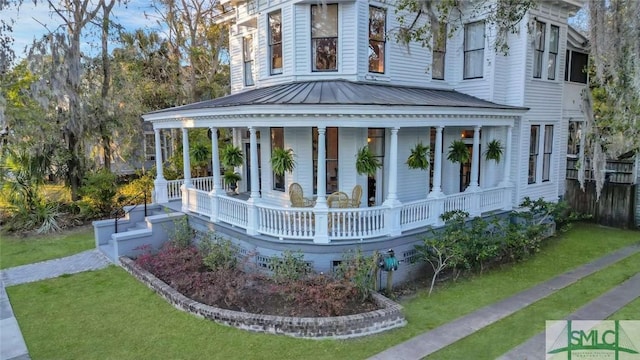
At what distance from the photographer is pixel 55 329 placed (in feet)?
22.2

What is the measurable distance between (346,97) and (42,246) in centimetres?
996

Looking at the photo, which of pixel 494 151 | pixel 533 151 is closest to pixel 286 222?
pixel 494 151

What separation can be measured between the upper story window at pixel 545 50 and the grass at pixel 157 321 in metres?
6.21

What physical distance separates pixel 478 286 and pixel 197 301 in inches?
228

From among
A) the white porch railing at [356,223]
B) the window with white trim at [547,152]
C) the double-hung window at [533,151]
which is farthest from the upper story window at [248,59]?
the window with white trim at [547,152]

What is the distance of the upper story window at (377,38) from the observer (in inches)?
433

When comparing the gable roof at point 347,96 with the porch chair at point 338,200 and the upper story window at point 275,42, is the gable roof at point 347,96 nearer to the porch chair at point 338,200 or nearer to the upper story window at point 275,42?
the upper story window at point 275,42

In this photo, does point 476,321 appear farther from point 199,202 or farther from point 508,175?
point 199,202

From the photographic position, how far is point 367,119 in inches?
329

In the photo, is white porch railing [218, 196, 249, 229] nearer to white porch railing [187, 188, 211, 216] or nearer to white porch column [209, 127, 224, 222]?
white porch column [209, 127, 224, 222]

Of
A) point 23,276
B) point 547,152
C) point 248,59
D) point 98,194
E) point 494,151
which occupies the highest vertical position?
point 248,59

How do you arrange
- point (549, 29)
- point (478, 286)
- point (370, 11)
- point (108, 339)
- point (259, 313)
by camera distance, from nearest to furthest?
point (108, 339) → point (259, 313) → point (478, 286) → point (370, 11) → point (549, 29)

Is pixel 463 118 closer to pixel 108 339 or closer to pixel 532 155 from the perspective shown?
pixel 532 155

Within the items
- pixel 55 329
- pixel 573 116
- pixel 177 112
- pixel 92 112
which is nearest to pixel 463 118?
pixel 573 116
